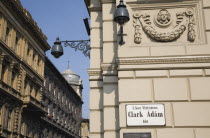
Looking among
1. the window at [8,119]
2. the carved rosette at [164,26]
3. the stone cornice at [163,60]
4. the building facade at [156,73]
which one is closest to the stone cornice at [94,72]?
the building facade at [156,73]

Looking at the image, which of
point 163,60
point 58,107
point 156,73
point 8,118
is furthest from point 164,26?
point 58,107

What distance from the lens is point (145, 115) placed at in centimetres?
656

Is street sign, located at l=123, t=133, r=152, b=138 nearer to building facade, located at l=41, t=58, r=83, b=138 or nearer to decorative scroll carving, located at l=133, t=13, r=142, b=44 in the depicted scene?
decorative scroll carving, located at l=133, t=13, r=142, b=44

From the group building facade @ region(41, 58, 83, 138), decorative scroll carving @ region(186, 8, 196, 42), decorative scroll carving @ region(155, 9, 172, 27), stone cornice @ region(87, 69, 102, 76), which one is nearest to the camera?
decorative scroll carving @ region(186, 8, 196, 42)

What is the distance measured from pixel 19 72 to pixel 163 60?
28.4m

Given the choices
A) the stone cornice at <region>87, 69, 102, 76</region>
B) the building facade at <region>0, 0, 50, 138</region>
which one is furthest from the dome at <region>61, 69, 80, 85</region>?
the stone cornice at <region>87, 69, 102, 76</region>

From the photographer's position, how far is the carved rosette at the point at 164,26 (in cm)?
714

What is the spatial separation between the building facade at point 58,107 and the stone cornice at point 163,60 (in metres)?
37.1

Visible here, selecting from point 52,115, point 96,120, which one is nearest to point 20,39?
point 52,115

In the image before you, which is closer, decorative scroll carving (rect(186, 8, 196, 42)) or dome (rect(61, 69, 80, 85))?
decorative scroll carving (rect(186, 8, 196, 42))

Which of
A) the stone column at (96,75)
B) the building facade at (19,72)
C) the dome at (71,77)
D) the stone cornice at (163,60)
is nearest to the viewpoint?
the stone cornice at (163,60)

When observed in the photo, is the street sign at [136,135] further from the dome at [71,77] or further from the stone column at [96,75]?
the dome at [71,77]

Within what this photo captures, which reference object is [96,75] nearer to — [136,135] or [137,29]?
[137,29]

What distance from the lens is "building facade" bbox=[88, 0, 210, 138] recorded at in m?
6.51
